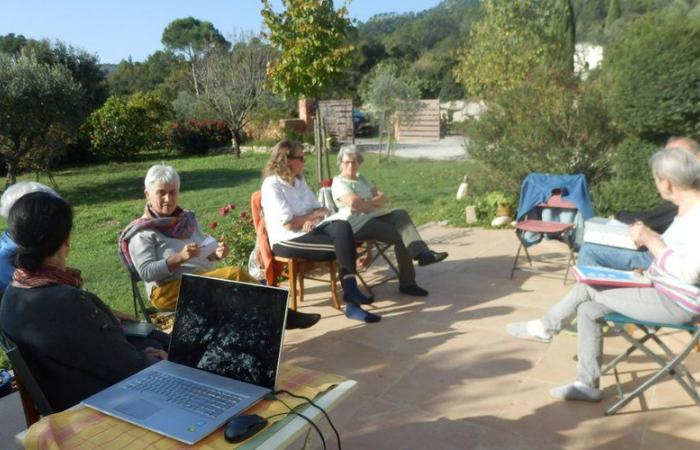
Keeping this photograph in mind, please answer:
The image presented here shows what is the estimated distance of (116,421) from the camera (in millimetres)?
1448

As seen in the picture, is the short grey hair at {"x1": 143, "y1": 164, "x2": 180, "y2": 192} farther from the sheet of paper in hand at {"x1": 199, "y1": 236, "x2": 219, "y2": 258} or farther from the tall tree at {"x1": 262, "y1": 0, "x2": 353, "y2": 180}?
the tall tree at {"x1": 262, "y1": 0, "x2": 353, "y2": 180}

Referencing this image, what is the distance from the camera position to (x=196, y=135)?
62.3ft

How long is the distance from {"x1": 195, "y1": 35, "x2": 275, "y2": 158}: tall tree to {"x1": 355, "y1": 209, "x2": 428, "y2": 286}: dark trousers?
542 inches

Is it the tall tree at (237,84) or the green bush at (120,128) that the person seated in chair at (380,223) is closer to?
the tall tree at (237,84)

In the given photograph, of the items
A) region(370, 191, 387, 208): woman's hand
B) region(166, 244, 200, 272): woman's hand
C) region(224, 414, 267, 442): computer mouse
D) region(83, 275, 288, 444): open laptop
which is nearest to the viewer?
region(224, 414, 267, 442): computer mouse

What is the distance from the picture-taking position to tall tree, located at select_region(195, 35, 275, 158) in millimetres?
18047

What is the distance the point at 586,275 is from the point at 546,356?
700mm

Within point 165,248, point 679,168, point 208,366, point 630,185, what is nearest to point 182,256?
point 165,248

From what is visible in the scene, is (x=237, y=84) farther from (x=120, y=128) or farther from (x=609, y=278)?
(x=609, y=278)

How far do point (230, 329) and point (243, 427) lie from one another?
14.9 inches

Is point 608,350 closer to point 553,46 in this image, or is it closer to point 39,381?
point 39,381

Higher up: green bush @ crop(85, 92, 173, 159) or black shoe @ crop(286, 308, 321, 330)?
green bush @ crop(85, 92, 173, 159)

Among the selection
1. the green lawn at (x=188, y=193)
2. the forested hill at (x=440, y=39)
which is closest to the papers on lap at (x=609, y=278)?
the green lawn at (x=188, y=193)

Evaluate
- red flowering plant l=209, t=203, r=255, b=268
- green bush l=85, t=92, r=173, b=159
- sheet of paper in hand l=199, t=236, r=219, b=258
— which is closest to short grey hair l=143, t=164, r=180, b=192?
sheet of paper in hand l=199, t=236, r=219, b=258
